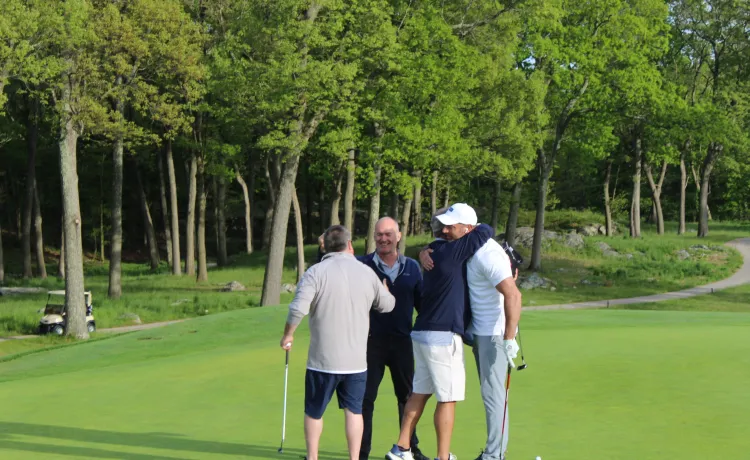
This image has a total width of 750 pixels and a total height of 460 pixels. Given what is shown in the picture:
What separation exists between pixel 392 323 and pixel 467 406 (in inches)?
106

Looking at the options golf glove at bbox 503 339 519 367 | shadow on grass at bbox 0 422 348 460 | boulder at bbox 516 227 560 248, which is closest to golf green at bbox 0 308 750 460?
shadow on grass at bbox 0 422 348 460

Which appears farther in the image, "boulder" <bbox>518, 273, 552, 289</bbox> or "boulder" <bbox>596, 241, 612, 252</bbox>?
"boulder" <bbox>596, 241, 612, 252</bbox>

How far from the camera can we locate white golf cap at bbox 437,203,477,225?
8.09 m

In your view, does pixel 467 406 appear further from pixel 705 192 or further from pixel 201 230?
pixel 705 192

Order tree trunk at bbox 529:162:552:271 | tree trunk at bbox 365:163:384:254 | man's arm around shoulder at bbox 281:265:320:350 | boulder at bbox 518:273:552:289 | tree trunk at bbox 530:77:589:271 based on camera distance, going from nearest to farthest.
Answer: man's arm around shoulder at bbox 281:265:320:350 → tree trunk at bbox 365:163:384:254 → boulder at bbox 518:273:552:289 → tree trunk at bbox 530:77:589:271 → tree trunk at bbox 529:162:552:271

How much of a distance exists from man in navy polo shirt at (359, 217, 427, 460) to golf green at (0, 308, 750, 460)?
0.59 m

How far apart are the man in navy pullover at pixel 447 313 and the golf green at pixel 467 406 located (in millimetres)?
869

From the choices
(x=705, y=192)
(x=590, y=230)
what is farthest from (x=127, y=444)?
(x=590, y=230)

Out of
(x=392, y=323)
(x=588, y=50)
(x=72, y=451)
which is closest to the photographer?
(x=392, y=323)

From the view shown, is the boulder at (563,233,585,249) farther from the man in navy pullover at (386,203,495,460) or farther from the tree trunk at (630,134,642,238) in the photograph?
the man in navy pullover at (386,203,495,460)

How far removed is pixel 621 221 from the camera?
81.4 metres

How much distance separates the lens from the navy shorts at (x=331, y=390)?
26.2 ft

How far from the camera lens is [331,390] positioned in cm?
802

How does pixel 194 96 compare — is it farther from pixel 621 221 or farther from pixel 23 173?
pixel 621 221
